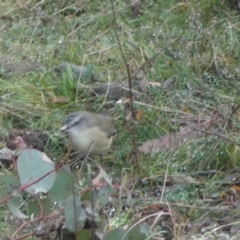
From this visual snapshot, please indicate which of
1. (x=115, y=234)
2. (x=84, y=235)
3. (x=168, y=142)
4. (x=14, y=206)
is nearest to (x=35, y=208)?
(x=14, y=206)

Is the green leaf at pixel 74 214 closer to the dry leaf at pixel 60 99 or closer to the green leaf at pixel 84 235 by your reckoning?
the green leaf at pixel 84 235

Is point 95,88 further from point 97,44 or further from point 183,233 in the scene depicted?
point 183,233

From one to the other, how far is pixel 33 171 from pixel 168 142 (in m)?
2.17

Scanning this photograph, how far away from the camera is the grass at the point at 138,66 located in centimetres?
547

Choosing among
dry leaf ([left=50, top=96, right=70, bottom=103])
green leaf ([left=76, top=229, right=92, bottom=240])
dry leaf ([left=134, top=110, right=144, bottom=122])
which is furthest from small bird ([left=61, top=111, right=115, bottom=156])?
green leaf ([left=76, top=229, right=92, bottom=240])

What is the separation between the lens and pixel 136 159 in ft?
17.1

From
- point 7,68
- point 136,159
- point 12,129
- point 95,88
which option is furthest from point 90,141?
point 7,68

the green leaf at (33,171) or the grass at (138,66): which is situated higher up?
the green leaf at (33,171)

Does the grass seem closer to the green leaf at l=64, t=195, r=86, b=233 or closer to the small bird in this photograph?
the small bird

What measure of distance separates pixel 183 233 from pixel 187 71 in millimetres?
2220

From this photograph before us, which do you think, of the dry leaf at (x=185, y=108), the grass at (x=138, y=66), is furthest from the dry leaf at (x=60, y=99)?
the dry leaf at (x=185, y=108)

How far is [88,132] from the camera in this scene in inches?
208

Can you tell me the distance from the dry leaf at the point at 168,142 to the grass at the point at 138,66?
0.07m

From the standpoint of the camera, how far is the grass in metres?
5.47
